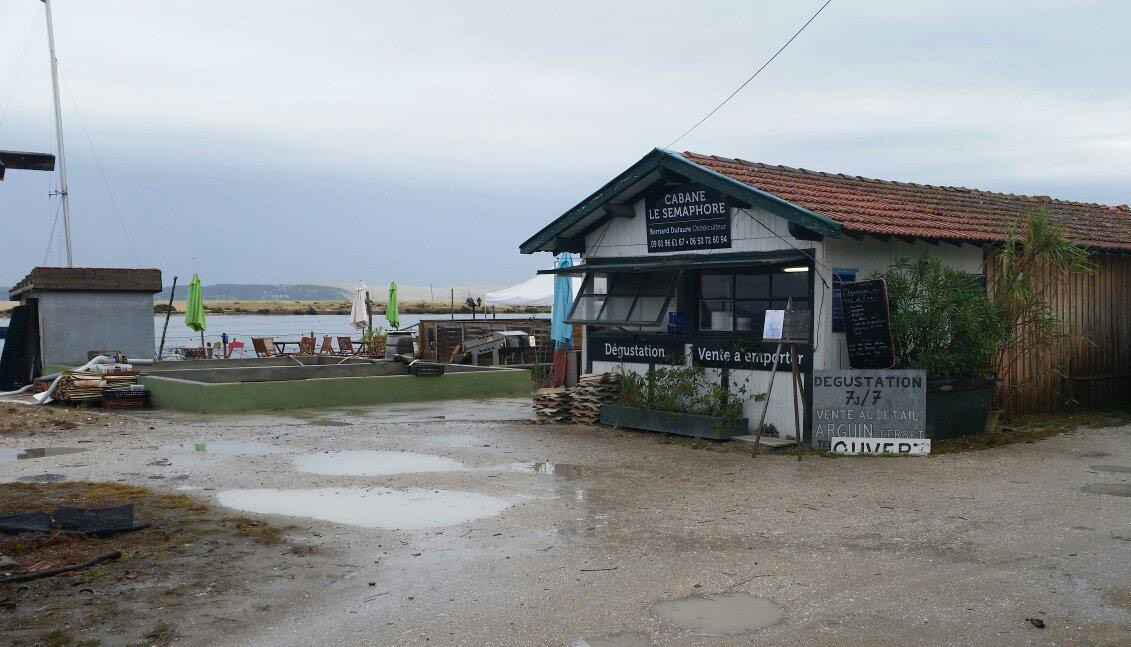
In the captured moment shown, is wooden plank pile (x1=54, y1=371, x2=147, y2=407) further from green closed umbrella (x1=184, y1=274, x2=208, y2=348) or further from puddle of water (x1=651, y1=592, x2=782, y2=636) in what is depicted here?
puddle of water (x1=651, y1=592, x2=782, y2=636)

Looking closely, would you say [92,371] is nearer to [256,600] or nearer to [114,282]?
[114,282]

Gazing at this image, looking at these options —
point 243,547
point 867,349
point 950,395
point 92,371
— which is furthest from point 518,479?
point 92,371

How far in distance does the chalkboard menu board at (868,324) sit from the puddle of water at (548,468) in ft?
12.4

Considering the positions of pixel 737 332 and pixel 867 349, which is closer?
pixel 867 349

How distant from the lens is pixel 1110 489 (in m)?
9.87

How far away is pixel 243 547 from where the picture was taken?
314 inches

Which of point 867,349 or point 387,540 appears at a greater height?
point 867,349

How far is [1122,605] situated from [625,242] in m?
10.4

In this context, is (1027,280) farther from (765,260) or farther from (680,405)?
Result: (680,405)

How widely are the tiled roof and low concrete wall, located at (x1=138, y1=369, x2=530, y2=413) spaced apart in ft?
25.2

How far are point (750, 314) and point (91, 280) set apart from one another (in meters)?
14.8

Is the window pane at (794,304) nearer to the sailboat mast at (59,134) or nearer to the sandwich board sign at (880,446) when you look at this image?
the sandwich board sign at (880,446)

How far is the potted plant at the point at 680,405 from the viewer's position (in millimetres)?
13516

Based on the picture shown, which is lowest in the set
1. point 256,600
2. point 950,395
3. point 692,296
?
point 256,600
